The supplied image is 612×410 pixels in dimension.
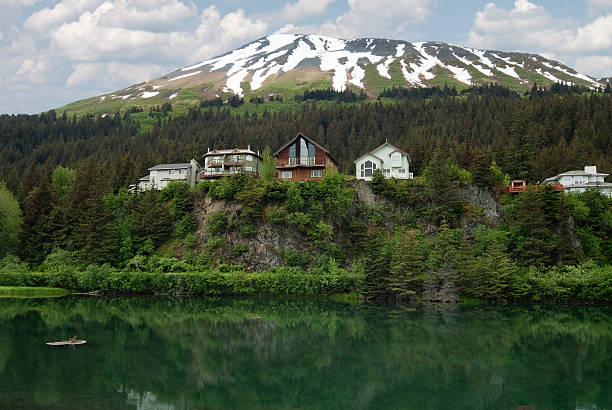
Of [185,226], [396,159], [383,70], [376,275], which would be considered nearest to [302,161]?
[396,159]

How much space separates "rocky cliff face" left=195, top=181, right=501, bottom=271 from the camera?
51.9 meters

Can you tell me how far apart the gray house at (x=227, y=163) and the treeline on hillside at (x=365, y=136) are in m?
12.9

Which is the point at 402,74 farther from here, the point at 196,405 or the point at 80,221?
the point at 196,405

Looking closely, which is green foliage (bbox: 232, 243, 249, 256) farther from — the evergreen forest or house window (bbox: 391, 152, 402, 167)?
house window (bbox: 391, 152, 402, 167)

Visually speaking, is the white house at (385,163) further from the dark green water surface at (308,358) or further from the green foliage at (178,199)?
the dark green water surface at (308,358)

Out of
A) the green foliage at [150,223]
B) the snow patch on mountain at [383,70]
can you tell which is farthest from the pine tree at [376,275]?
the snow patch on mountain at [383,70]

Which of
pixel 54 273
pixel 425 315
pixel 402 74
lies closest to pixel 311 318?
pixel 425 315

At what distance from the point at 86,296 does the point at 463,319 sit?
3522 cm

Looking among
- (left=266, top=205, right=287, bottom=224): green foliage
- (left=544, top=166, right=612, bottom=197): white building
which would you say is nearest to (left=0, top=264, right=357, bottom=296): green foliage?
(left=266, top=205, right=287, bottom=224): green foliage

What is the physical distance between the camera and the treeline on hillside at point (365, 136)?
67625mm

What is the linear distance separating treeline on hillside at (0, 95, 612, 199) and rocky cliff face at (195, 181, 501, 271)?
263 inches

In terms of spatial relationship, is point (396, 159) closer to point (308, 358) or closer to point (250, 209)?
point (250, 209)

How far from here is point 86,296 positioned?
47656 mm

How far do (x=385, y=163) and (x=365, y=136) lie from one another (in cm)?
3284
